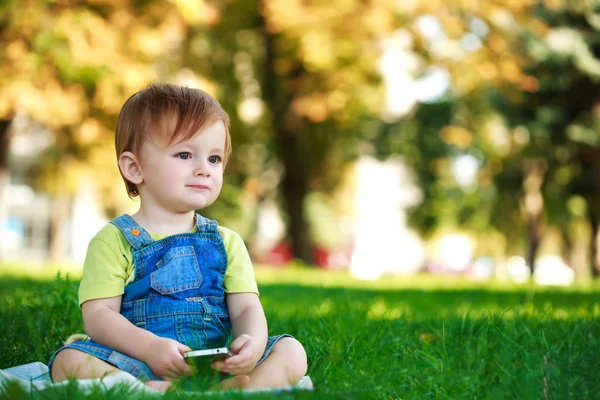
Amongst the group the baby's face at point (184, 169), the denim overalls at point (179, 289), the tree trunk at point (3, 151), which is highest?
the tree trunk at point (3, 151)

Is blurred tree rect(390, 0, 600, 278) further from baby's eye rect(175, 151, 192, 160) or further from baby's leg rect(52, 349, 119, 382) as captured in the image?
baby's leg rect(52, 349, 119, 382)

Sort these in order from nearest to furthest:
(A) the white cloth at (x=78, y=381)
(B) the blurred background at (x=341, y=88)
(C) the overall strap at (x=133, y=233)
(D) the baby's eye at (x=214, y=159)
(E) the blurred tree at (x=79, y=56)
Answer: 1. (A) the white cloth at (x=78, y=381)
2. (C) the overall strap at (x=133, y=233)
3. (D) the baby's eye at (x=214, y=159)
4. (E) the blurred tree at (x=79, y=56)
5. (B) the blurred background at (x=341, y=88)

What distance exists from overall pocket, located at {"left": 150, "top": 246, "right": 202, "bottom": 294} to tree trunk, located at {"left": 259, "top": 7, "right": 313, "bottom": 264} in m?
14.5

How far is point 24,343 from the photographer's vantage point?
11.4 ft

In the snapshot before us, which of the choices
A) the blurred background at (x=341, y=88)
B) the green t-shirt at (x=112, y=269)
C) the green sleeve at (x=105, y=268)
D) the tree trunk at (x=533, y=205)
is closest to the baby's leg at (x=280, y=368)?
A: the green t-shirt at (x=112, y=269)

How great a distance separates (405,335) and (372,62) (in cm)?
1289

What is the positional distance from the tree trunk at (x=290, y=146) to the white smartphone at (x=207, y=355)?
48.9 feet

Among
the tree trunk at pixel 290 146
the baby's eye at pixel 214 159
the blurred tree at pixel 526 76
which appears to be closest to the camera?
the baby's eye at pixel 214 159

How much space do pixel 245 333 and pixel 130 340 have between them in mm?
418

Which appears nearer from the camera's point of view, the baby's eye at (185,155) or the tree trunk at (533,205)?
the baby's eye at (185,155)

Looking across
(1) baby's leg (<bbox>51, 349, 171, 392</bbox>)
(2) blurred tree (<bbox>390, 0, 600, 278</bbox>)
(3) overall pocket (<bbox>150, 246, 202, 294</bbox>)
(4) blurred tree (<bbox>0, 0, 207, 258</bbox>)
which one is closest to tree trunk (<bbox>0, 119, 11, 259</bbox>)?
(4) blurred tree (<bbox>0, 0, 207, 258</bbox>)

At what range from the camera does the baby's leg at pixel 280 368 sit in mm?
2578

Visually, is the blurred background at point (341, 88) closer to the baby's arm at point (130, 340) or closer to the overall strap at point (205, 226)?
the overall strap at point (205, 226)

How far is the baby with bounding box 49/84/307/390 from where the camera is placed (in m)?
2.58
